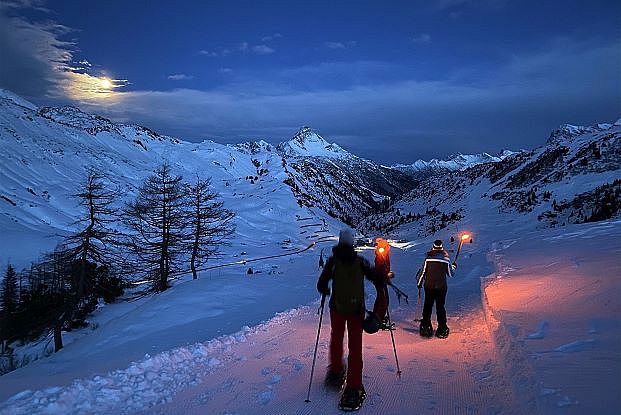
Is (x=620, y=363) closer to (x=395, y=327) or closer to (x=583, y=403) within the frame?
(x=583, y=403)

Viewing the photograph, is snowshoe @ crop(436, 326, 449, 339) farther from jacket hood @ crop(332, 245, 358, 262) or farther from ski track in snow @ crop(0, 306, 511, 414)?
jacket hood @ crop(332, 245, 358, 262)

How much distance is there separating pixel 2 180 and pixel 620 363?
6567cm

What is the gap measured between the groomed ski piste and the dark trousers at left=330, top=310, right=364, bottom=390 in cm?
34

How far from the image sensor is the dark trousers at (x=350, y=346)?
17.1 feet

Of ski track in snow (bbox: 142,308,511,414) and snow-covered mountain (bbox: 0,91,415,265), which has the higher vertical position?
snow-covered mountain (bbox: 0,91,415,265)

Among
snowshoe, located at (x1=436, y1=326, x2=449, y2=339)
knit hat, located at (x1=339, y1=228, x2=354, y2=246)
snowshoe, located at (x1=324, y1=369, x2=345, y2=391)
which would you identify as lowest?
snowshoe, located at (x1=436, y1=326, x2=449, y2=339)

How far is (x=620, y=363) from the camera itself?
4.06 meters

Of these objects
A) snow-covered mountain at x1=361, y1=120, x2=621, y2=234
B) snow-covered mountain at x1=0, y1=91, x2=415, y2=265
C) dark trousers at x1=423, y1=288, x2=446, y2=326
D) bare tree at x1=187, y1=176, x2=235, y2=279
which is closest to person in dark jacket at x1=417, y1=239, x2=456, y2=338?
dark trousers at x1=423, y1=288, x2=446, y2=326

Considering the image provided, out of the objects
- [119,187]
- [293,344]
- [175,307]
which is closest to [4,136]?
[119,187]

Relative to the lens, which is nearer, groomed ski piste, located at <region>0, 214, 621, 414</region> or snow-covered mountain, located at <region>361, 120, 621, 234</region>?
groomed ski piste, located at <region>0, 214, 621, 414</region>

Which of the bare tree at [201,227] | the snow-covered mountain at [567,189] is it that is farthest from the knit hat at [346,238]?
the bare tree at [201,227]

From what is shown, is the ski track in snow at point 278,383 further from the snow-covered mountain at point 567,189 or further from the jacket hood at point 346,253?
the snow-covered mountain at point 567,189

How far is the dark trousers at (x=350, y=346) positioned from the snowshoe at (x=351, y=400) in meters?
0.08

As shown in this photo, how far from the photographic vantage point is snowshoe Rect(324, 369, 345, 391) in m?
5.58
